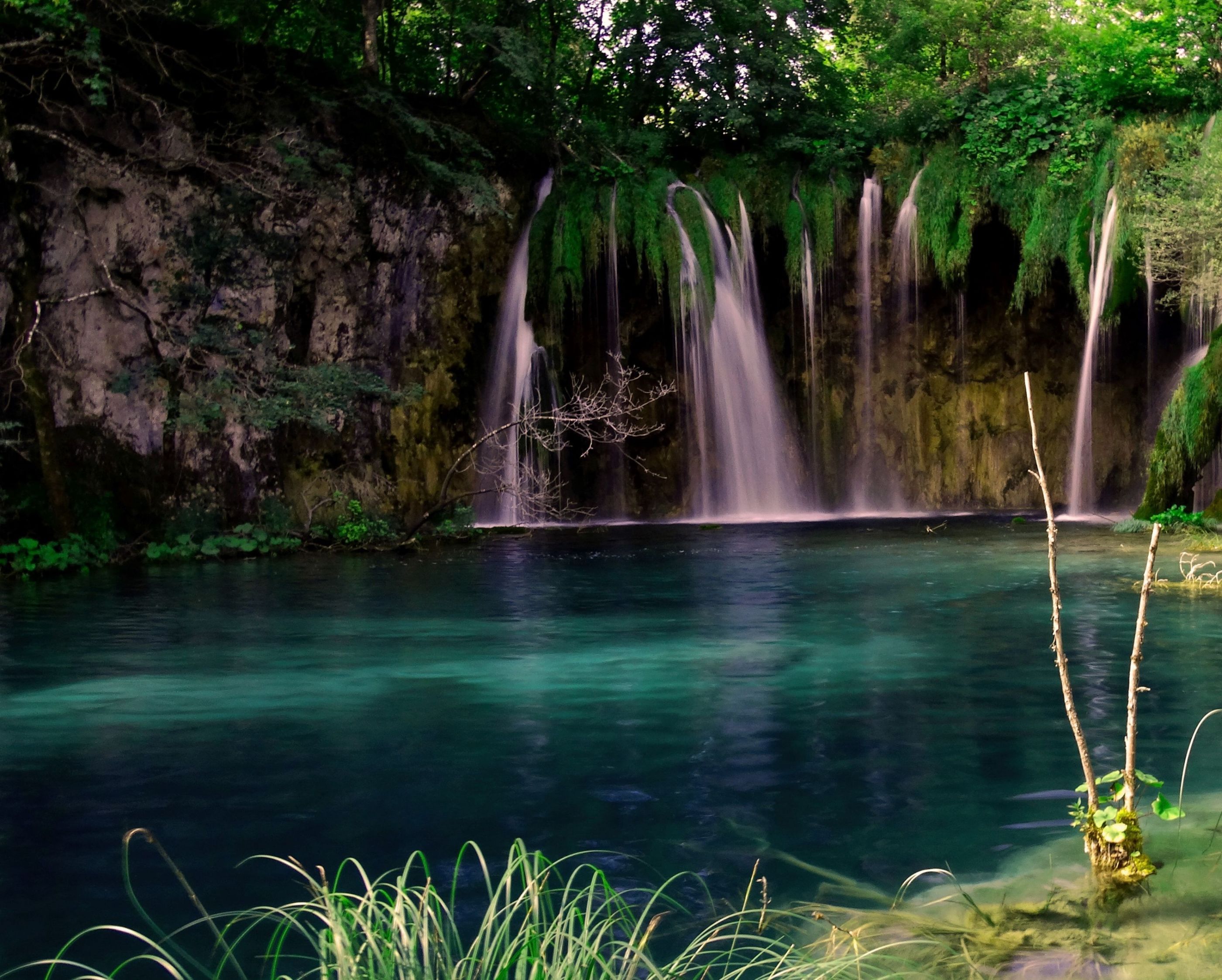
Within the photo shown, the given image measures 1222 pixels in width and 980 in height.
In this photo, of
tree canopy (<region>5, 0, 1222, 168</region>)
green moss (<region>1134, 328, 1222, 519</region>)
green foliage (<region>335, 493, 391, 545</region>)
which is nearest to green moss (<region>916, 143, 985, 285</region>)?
tree canopy (<region>5, 0, 1222, 168</region>)

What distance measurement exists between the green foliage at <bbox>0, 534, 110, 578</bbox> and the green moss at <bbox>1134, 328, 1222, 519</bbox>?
13.6m

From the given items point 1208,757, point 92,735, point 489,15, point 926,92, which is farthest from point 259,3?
point 1208,757

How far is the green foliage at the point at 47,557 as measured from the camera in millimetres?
15656

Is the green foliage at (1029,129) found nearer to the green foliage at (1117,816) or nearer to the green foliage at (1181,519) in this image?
the green foliage at (1181,519)

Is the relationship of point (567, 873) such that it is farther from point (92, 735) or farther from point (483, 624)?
point (483, 624)

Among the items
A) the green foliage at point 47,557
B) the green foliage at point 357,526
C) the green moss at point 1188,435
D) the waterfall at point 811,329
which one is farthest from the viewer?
the waterfall at point 811,329

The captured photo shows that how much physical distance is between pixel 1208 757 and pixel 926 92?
2209 centimetres

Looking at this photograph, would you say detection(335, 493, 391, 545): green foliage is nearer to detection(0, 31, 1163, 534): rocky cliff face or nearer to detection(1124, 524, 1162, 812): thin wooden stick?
detection(0, 31, 1163, 534): rocky cliff face

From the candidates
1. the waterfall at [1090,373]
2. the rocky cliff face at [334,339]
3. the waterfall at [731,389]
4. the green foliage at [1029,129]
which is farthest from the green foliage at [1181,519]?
the waterfall at [731,389]

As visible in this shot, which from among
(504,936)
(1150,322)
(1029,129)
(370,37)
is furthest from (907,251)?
(504,936)

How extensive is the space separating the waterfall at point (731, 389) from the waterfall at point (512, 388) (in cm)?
252

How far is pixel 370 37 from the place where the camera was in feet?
69.6

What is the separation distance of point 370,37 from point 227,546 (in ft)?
29.0

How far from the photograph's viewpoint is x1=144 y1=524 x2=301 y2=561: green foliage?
17.4 metres
